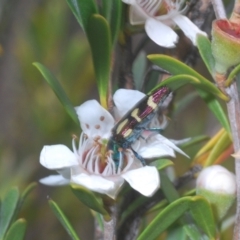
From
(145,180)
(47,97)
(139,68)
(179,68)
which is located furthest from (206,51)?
(47,97)

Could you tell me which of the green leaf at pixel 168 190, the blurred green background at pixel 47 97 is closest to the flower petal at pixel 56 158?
the green leaf at pixel 168 190

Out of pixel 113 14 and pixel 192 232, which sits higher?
pixel 113 14

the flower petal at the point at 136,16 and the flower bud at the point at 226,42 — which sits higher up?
the flower petal at the point at 136,16

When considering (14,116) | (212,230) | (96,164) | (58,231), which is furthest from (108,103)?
(14,116)

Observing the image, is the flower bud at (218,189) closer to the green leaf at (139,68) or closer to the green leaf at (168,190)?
the green leaf at (168,190)

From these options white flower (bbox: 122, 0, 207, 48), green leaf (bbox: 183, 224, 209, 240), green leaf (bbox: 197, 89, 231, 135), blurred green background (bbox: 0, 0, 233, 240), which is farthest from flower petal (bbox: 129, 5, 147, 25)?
blurred green background (bbox: 0, 0, 233, 240)

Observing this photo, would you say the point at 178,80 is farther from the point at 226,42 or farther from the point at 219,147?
the point at 219,147
